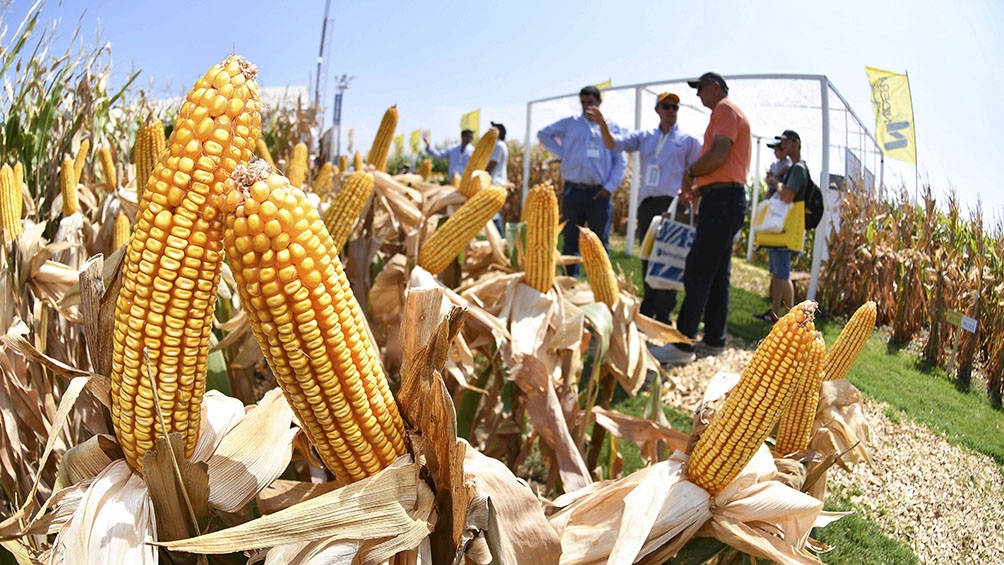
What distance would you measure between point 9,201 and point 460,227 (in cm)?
163

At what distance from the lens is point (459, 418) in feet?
9.19

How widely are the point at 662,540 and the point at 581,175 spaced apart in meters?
5.87

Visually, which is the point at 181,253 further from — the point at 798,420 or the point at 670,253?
the point at 670,253

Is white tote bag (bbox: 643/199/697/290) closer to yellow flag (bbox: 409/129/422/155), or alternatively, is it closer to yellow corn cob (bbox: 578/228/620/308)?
yellow corn cob (bbox: 578/228/620/308)

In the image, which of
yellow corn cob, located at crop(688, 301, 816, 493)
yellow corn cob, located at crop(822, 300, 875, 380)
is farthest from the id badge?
yellow corn cob, located at crop(688, 301, 816, 493)

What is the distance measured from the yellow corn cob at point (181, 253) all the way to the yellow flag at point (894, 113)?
156 centimetres

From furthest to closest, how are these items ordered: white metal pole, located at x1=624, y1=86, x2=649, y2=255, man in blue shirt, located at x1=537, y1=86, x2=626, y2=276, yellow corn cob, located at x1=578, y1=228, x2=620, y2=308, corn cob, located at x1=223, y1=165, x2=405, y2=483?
1. white metal pole, located at x1=624, y1=86, x2=649, y2=255
2. man in blue shirt, located at x1=537, y1=86, x2=626, y2=276
3. yellow corn cob, located at x1=578, y1=228, x2=620, y2=308
4. corn cob, located at x1=223, y1=165, x2=405, y2=483

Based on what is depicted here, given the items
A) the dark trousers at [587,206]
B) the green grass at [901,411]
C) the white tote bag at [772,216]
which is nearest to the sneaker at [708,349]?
the white tote bag at [772,216]

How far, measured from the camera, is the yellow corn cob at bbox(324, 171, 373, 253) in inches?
99.4

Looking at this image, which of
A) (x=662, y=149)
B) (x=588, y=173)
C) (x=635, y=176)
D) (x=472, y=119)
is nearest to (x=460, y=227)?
(x=662, y=149)

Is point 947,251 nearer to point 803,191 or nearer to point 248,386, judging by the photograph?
point 803,191

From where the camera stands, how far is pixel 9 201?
85.9 inches

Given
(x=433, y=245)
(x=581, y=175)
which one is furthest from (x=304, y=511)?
(x=581, y=175)

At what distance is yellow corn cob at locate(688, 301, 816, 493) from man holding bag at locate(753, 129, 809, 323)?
1.01 meters
